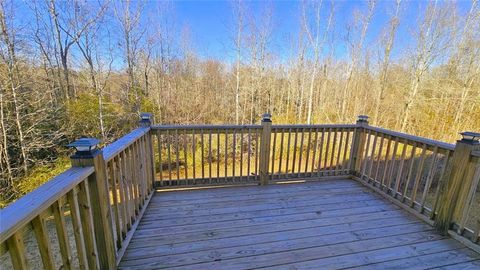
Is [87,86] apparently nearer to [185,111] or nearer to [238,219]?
[185,111]

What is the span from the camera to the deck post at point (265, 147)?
3160mm

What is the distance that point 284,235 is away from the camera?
2.21m

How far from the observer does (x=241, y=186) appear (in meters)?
3.29

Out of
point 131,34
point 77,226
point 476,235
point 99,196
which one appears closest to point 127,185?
point 99,196

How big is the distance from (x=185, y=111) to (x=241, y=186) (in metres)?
8.23

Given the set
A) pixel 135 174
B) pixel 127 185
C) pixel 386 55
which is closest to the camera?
pixel 127 185

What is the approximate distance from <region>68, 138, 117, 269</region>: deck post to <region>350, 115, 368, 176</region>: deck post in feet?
10.9

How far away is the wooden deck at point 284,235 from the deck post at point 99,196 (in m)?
0.27

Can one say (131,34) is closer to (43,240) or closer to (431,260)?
(43,240)

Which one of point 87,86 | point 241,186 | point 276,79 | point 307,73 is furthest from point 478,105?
point 87,86

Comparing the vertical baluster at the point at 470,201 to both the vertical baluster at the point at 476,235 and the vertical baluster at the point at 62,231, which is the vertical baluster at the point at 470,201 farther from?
the vertical baluster at the point at 62,231

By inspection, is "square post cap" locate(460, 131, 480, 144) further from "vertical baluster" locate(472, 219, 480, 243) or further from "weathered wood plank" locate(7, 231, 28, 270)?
"weathered wood plank" locate(7, 231, 28, 270)

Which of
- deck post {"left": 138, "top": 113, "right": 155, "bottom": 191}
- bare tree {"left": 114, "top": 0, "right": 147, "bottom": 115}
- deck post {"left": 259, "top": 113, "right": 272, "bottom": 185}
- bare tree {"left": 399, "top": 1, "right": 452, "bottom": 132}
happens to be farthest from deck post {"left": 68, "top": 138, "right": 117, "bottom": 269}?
bare tree {"left": 399, "top": 1, "right": 452, "bottom": 132}

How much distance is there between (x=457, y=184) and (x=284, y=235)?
1714 millimetres
